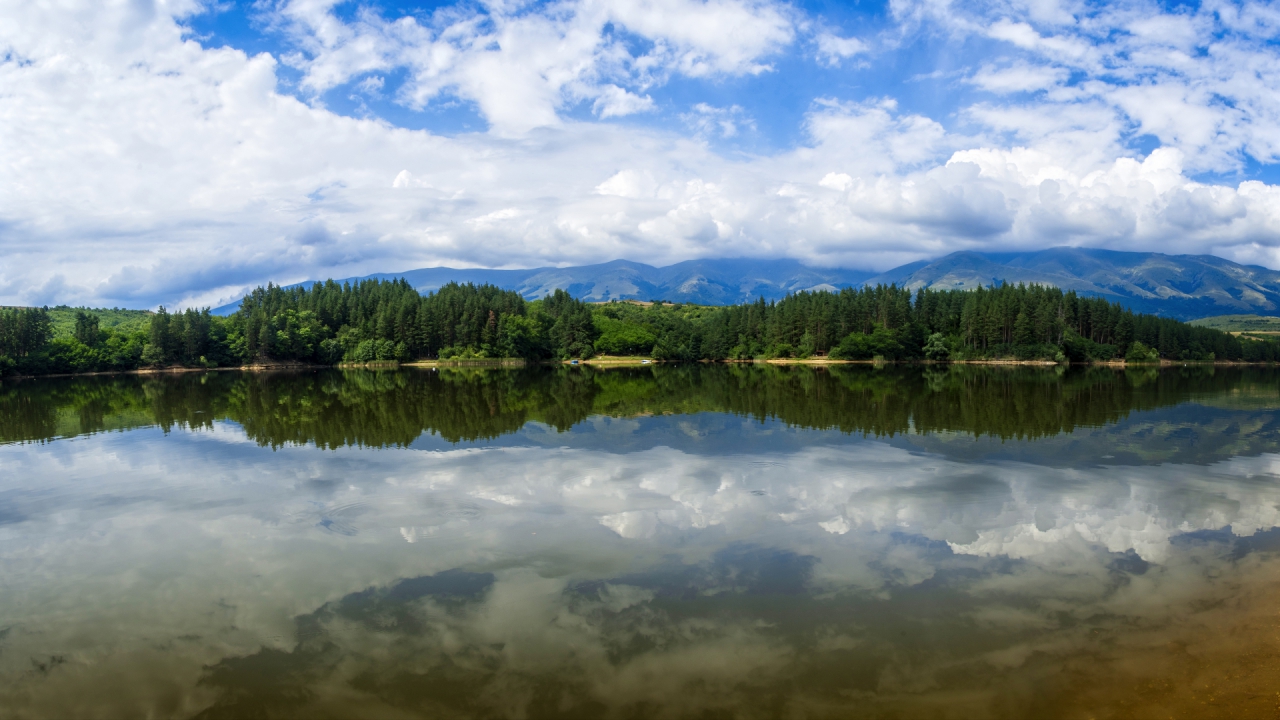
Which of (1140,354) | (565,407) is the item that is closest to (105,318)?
(565,407)

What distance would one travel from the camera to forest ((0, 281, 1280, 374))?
368 ft

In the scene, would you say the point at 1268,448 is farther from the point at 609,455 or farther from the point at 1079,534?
the point at 609,455

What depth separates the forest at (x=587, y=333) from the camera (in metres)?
112

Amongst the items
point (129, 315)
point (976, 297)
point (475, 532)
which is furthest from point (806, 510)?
point (129, 315)

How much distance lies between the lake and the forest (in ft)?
324

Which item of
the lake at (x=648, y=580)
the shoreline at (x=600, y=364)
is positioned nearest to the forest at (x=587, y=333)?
the shoreline at (x=600, y=364)

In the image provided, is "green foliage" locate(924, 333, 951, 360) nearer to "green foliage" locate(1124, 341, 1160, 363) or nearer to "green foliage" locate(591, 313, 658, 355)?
"green foliage" locate(1124, 341, 1160, 363)

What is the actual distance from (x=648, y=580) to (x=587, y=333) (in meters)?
126

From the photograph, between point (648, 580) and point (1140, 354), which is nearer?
point (648, 580)

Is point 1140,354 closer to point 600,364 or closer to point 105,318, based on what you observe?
point 600,364

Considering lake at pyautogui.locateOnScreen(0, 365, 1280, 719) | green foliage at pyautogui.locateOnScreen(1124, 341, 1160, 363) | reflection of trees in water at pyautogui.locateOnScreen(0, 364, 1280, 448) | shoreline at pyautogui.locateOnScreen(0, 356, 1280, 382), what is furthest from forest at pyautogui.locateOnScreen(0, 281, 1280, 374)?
lake at pyautogui.locateOnScreen(0, 365, 1280, 719)

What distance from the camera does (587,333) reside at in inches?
5369

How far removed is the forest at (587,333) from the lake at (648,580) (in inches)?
3885

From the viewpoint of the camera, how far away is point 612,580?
1141 cm
